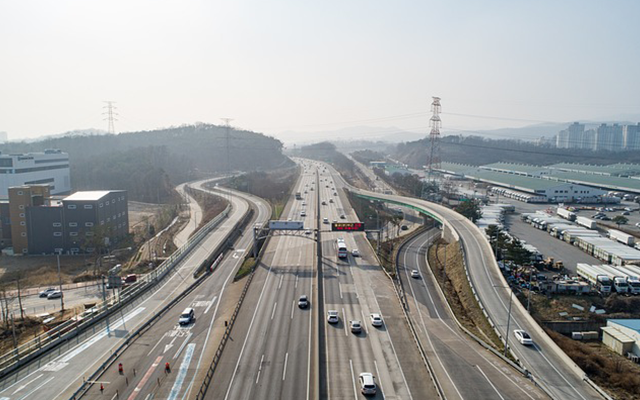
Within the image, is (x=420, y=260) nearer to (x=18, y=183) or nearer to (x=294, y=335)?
(x=294, y=335)

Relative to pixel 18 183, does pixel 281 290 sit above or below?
below

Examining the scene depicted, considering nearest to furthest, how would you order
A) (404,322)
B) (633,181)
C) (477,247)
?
(404,322) → (477,247) → (633,181)

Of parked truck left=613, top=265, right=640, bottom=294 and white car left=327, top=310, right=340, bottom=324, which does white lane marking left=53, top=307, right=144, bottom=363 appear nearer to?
white car left=327, top=310, right=340, bottom=324

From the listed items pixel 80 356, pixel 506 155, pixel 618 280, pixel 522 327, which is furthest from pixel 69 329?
pixel 506 155

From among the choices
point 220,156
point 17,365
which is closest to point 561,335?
point 17,365

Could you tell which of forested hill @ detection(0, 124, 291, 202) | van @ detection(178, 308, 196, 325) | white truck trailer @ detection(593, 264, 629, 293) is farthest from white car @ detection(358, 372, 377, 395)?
forested hill @ detection(0, 124, 291, 202)

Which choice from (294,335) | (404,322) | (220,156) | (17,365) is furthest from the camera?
(220,156)

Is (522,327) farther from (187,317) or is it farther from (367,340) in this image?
(187,317)
